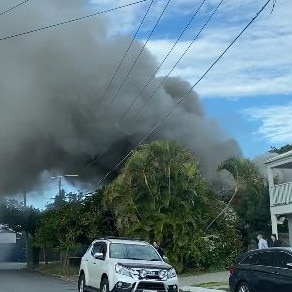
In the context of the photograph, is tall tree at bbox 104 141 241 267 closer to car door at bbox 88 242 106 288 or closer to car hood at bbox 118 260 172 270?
car door at bbox 88 242 106 288

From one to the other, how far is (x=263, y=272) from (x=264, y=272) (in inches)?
1.6

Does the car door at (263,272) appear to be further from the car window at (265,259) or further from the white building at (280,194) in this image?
the white building at (280,194)

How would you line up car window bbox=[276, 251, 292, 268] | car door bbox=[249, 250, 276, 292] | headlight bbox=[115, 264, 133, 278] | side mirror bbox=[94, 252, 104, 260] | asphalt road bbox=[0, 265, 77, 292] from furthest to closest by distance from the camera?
asphalt road bbox=[0, 265, 77, 292] < side mirror bbox=[94, 252, 104, 260] < headlight bbox=[115, 264, 133, 278] < car door bbox=[249, 250, 276, 292] < car window bbox=[276, 251, 292, 268]

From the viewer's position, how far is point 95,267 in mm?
14461

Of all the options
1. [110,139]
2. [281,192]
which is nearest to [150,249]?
[281,192]

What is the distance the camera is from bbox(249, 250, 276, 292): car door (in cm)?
1205

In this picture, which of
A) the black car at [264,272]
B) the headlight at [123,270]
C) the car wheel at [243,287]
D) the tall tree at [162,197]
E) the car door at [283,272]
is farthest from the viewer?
the tall tree at [162,197]

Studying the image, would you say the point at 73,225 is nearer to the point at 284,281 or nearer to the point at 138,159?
the point at 138,159

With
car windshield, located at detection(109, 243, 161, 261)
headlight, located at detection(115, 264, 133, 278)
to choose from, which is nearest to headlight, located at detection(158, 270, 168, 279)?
headlight, located at detection(115, 264, 133, 278)

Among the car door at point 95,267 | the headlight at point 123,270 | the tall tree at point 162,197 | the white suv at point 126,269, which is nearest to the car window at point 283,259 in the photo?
the white suv at point 126,269

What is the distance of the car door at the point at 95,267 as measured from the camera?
14.1 metres

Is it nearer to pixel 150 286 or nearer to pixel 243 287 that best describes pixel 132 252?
pixel 150 286

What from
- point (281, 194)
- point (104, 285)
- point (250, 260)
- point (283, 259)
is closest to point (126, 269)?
point (104, 285)

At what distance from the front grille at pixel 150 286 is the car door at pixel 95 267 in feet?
4.21
